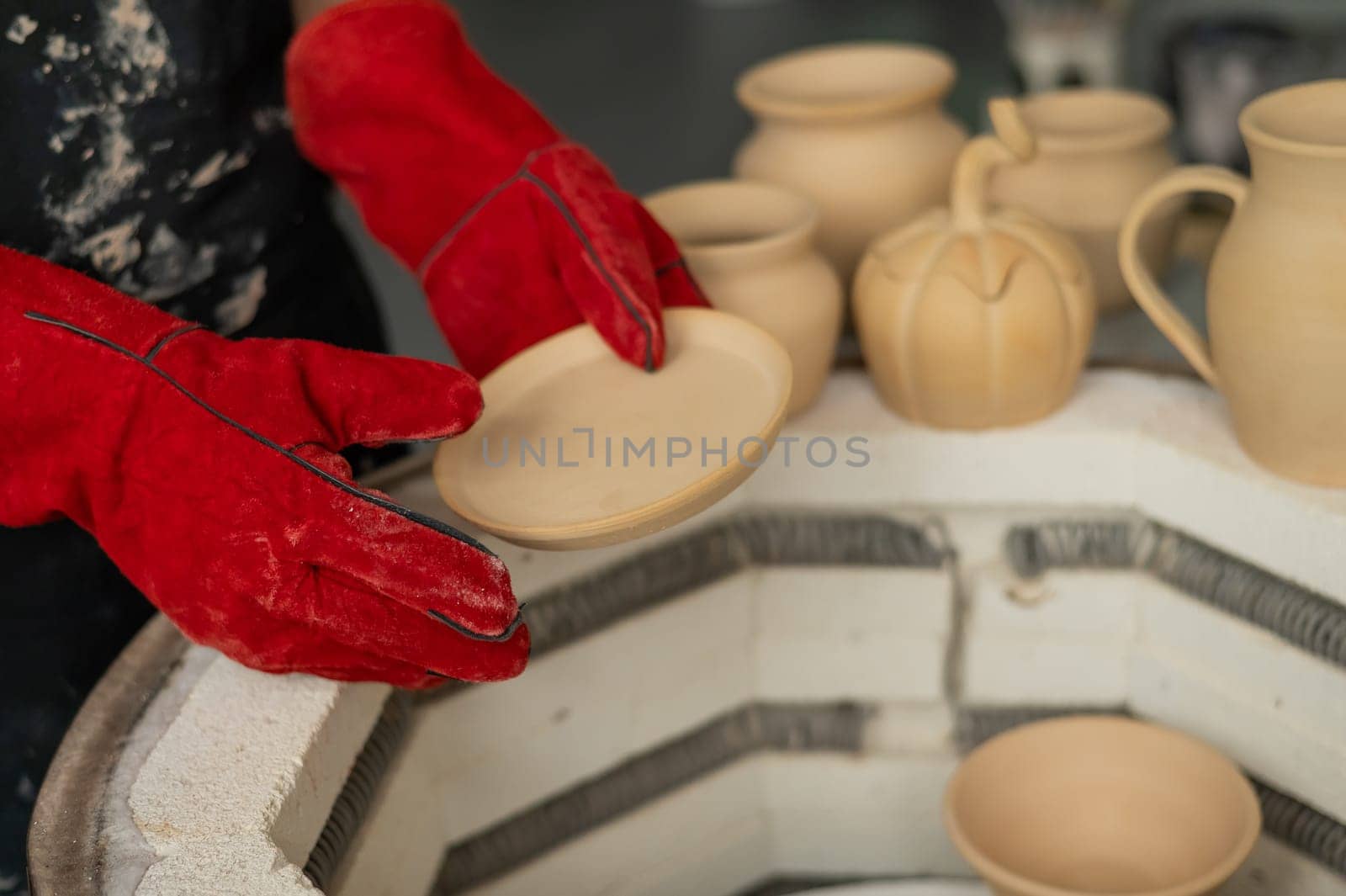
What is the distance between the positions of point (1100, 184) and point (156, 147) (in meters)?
0.84

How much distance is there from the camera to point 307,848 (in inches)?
33.9

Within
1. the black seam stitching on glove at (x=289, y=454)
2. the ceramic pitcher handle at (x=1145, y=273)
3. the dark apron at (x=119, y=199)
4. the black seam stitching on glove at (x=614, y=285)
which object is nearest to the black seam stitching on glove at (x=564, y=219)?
the black seam stitching on glove at (x=614, y=285)

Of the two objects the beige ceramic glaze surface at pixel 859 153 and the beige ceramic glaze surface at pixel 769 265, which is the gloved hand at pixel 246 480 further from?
the beige ceramic glaze surface at pixel 859 153

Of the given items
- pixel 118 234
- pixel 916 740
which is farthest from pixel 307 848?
pixel 916 740

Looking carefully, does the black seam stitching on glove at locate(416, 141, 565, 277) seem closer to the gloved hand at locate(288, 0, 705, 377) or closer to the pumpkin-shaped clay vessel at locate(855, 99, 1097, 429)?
the gloved hand at locate(288, 0, 705, 377)

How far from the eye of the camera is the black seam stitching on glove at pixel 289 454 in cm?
77

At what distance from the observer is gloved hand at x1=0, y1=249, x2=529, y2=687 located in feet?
2.52

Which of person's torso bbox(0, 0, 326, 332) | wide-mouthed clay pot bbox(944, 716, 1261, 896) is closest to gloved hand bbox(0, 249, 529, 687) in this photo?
person's torso bbox(0, 0, 326, 332)

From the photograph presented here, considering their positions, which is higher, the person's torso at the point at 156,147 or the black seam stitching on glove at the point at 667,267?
the person's torso at the point at 156,147

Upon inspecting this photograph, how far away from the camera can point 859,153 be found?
4.13 ft

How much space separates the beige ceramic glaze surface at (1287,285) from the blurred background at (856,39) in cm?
19

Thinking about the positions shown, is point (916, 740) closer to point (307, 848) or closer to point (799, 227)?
point (799, 227)

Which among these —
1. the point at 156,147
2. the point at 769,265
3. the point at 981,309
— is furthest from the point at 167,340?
the point at 981,309

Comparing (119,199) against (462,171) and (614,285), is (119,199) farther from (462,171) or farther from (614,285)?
(614,285)
